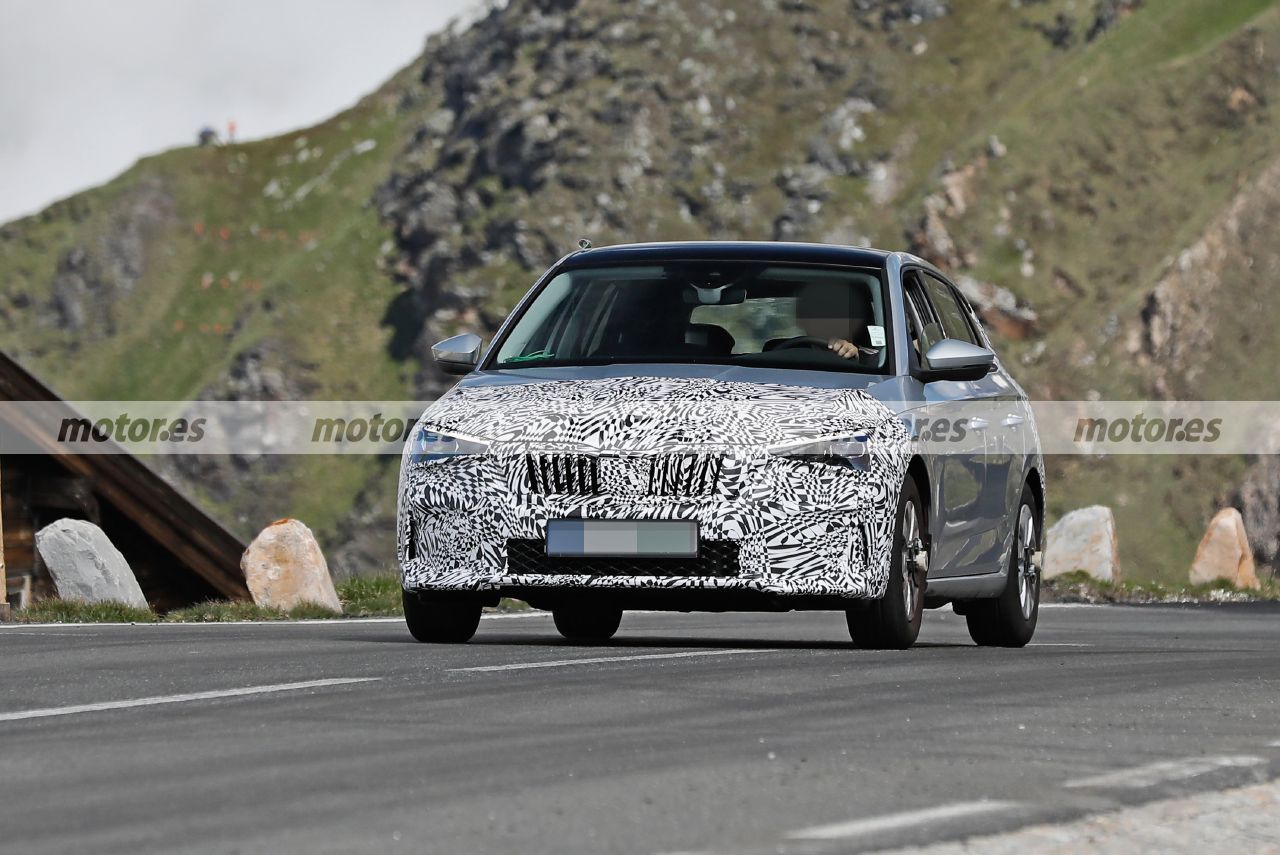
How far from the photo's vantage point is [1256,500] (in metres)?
84.3

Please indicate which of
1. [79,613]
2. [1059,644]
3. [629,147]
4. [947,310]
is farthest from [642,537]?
[629,147]

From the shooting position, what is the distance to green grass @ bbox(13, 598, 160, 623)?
48.9 ft

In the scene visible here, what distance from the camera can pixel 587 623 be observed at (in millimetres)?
12766

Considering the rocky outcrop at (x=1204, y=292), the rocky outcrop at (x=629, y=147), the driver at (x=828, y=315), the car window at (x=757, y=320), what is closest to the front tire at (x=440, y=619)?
the car window at (x=757, y=320)

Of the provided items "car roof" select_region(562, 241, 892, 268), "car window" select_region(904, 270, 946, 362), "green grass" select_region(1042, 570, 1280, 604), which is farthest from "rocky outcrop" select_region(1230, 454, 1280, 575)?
"car roof" select_region(562, 241, 892, 268)

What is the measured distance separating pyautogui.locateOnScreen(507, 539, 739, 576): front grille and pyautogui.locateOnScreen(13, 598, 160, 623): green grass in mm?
5676

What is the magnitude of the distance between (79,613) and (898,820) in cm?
1082

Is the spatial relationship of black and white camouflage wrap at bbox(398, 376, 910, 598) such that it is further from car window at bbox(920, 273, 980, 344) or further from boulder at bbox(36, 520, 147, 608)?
boulder at bbox(36, 520, 147, 608)

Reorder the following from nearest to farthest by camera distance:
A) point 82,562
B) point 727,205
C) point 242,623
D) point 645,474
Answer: point 645,474 < point 242,623 < point 82,562 < point 727,205

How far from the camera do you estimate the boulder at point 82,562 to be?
19031 mm

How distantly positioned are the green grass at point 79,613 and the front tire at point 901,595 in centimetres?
616

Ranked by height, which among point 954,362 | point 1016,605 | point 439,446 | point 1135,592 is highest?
point 954,362

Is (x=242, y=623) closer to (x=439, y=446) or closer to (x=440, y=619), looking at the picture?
(x=440, y=619)

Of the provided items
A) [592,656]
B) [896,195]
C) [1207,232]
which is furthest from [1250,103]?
[592,656]
